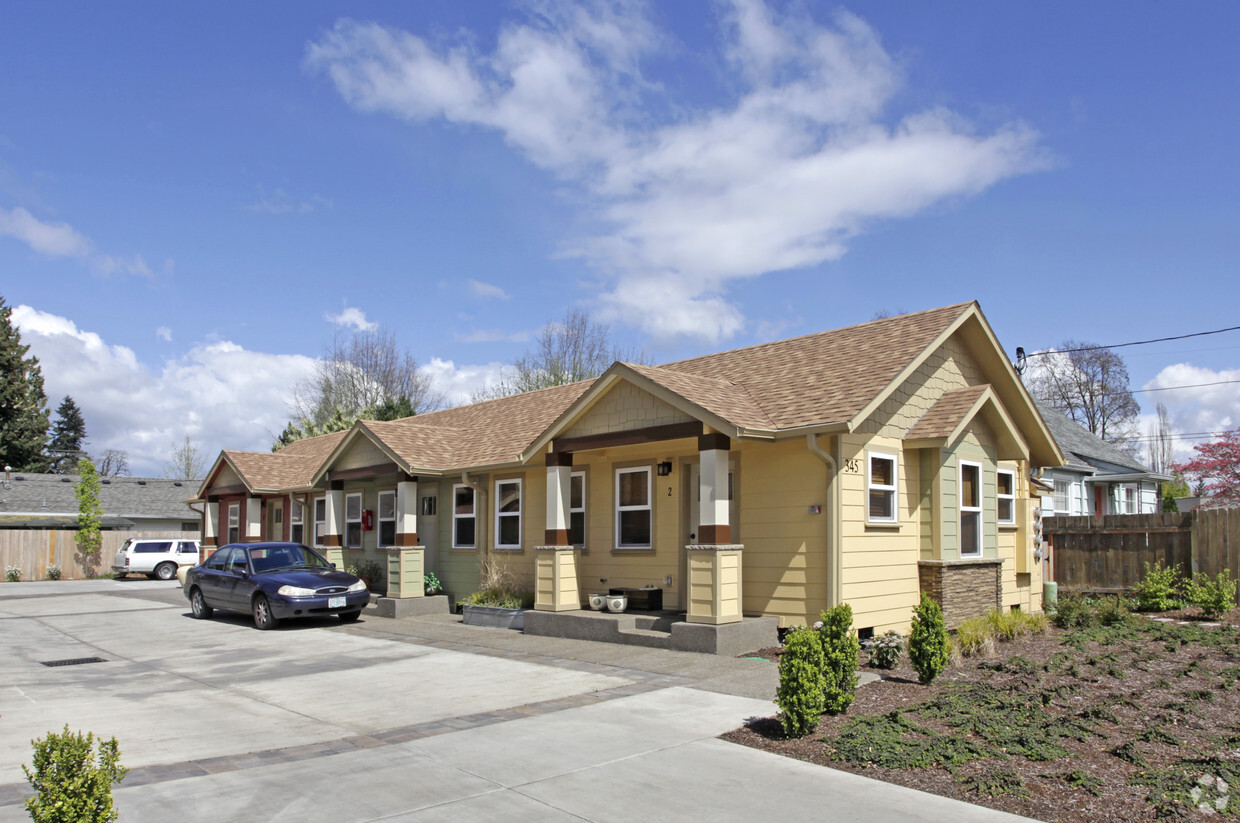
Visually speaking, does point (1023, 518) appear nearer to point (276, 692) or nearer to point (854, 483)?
point (854, 483)

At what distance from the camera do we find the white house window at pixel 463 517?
62.0 ft

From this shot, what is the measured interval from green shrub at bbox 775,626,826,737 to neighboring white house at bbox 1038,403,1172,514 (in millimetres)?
21736

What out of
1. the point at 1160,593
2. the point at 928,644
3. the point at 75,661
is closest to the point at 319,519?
the point at 75,661

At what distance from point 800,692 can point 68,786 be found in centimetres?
526

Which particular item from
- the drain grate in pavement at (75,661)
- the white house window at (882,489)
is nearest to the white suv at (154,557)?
the drain grate in pavement at (75,661)

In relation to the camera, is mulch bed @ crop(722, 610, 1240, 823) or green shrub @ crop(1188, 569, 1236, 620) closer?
mulch bed @ crop(722, 610, 1240, 823)

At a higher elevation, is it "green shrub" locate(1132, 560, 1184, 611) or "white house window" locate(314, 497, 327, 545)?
"white house window" locate(314, 497, 327, 545)

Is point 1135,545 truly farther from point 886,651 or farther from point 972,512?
point 886,651

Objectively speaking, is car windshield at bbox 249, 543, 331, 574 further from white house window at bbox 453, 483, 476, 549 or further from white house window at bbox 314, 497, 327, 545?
white house window at bbox 314, 497, 327, 545

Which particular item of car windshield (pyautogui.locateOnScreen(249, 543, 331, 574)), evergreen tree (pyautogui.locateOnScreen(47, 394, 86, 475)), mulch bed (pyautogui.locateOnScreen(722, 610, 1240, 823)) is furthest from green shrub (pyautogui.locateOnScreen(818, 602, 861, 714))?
evergreen tree (pyautogui.locateOnScreen(47, 394, 86, 475))

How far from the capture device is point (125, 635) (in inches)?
625

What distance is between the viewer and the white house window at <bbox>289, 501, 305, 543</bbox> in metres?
25.2

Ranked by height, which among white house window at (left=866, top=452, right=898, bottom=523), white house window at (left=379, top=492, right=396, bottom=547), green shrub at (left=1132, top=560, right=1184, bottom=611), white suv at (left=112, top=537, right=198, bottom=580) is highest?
white house window at (left=866, top=452, right=898, bottom=523)

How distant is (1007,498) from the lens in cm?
1628
